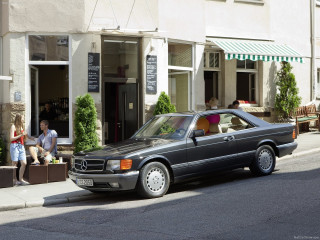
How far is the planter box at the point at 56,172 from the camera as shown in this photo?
1287 centimetres

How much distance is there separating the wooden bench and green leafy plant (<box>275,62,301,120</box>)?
455 millimetres

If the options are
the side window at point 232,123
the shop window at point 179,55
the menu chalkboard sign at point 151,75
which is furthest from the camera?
the shop window at point 179,55

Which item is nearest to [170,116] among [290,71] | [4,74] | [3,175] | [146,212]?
[146,212]

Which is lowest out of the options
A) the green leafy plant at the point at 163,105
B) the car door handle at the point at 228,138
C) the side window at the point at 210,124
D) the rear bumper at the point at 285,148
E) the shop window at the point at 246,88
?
the rear bumper at the point at 285,148

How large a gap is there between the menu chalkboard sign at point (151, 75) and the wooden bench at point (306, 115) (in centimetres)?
672

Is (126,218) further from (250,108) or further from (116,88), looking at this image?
(250,108)

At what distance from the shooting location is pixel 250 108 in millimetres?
19656

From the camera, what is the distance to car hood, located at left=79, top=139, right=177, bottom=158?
10000mm

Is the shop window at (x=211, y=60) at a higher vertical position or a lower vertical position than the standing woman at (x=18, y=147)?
higher

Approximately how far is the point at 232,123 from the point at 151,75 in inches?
203

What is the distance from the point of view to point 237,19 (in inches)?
761

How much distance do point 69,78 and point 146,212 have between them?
25.1ft

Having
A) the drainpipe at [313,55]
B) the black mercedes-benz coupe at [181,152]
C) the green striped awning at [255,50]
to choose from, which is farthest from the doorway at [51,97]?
the drainpipe at [313,55]

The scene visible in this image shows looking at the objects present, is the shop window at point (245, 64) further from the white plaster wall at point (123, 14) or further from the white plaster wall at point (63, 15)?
the white plaster wall at point (63, 15)
